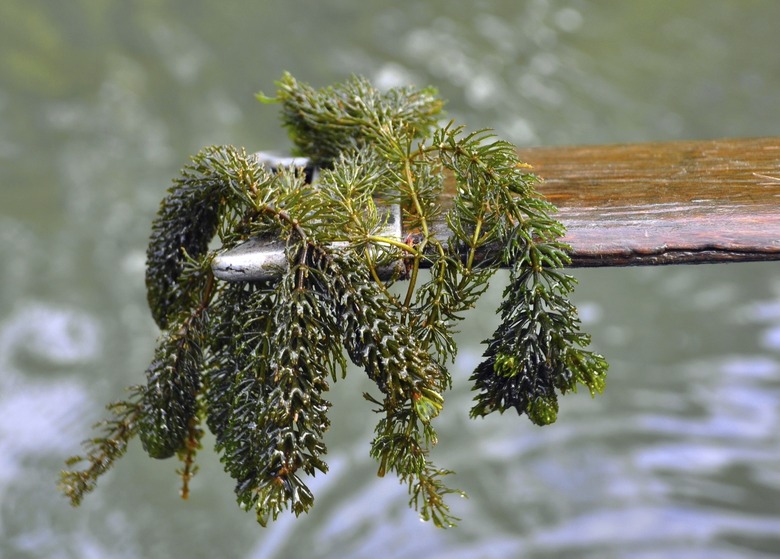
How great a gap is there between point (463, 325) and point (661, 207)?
1441 millimetres

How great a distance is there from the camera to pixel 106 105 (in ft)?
7.15

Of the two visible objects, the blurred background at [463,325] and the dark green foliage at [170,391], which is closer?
the dark green foliage at [170,391]

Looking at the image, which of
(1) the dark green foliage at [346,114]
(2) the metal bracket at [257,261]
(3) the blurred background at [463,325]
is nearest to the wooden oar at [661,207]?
Result: (2) the metal bracket at [257,261]

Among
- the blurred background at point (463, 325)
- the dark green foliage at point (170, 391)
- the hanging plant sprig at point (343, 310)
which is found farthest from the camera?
the blurred background at point (463, 325)

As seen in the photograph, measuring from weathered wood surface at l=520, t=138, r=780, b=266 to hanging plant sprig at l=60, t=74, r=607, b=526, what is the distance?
50mm

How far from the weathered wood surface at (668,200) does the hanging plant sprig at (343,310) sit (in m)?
0.05

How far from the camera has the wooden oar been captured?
64 cm

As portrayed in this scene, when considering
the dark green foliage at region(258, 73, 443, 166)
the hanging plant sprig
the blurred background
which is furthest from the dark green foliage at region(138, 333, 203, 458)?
the blurred background

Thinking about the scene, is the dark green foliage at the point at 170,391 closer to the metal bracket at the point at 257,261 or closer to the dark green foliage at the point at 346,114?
the metal bracket at the point at 257,261

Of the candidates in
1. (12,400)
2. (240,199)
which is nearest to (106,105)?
(12,400)

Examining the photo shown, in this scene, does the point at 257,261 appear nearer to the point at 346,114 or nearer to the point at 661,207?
the point at 346,114

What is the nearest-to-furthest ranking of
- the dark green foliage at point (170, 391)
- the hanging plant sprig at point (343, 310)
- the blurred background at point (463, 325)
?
the hanging plant sprig at point (343, 310) < the dark green foliage at point (170, 391) < the blurred background at point (463, 325)

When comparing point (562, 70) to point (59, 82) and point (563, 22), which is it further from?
point (59, 82)

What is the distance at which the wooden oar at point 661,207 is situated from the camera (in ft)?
2.10
